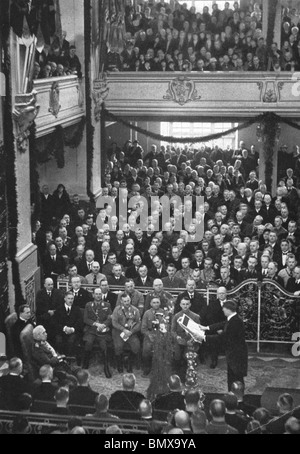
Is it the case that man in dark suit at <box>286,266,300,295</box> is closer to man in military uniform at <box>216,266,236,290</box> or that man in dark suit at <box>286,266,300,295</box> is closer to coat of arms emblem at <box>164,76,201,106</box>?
man in military uniform at <box>216,266,236,290</box>

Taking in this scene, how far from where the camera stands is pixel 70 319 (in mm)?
10391

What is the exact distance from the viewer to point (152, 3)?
18.1m

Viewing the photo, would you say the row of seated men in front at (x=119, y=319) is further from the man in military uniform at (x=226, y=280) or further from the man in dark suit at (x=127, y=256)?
the man in dark suit at (x=127, y=256)

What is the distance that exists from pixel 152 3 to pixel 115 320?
10158 mm

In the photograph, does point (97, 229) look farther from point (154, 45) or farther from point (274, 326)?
point (154, 45)

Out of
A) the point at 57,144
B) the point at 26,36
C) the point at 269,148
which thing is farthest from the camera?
the point at 269,148

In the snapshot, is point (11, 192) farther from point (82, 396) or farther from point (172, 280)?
point (82, 396)

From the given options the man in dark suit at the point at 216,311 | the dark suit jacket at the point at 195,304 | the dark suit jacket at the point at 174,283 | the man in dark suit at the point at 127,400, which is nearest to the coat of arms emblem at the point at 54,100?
the dark suit jacket at the point at 174,283

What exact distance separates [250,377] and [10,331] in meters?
3.28

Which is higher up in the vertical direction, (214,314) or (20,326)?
(20,326)

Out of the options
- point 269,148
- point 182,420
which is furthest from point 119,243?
point 269,148

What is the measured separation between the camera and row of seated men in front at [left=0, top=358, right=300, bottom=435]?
682 cm

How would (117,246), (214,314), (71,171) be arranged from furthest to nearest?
(71,171), (117,246), (214,314)
